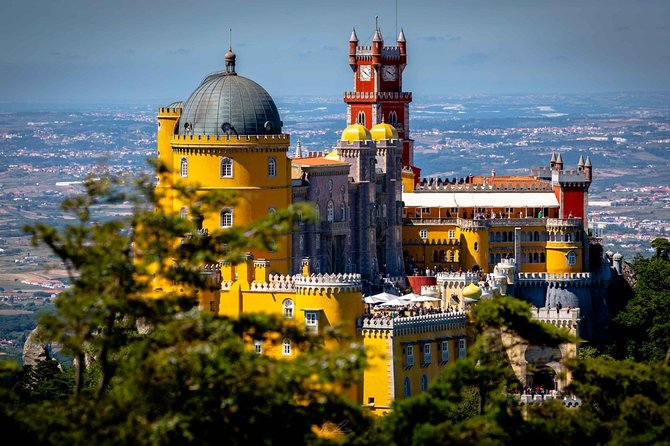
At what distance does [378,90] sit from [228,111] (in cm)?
4086

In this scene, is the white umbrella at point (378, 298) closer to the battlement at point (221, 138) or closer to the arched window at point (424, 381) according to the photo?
the arched window at point (424, 381)

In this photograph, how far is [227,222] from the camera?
107688 mm

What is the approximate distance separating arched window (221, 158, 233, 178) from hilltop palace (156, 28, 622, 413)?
54 mm

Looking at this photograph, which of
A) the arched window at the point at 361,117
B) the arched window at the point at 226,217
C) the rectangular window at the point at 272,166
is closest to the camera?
the arched window at the point at 226,217

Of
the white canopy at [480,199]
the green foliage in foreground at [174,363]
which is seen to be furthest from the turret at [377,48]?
the green foliage in foreground at [174,363]

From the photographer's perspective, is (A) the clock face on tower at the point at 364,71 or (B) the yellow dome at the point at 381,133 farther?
(A) the clock face on tower at the point at 364,71

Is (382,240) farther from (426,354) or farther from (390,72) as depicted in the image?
(390,72)

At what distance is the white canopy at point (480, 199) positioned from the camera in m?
132

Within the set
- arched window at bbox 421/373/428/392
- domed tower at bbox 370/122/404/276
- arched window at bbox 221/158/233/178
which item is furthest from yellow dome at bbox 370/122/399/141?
arched window at bbox 421/373/428/392

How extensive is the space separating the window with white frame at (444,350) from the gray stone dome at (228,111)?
15.8m

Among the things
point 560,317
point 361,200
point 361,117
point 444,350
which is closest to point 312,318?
point 444,350

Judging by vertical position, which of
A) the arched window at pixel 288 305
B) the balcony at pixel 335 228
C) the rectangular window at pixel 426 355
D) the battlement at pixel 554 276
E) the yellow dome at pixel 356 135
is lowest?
the rectangular window at pixel 426 355

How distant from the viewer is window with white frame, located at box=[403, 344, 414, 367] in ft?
328

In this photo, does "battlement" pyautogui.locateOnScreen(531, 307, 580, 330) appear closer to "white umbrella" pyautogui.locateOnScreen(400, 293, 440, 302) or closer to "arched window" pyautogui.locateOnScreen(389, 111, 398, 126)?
"white umbrella" pyautogui.locateOnScreen(400, 293, 440, 302)
